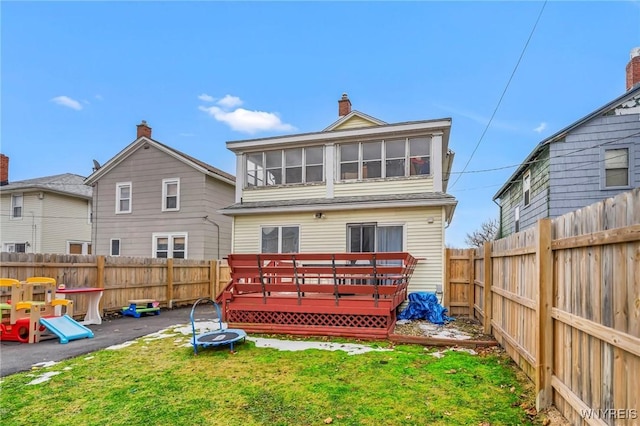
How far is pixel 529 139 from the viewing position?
55.6 feet

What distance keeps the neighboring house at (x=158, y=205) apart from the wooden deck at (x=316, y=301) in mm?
8017

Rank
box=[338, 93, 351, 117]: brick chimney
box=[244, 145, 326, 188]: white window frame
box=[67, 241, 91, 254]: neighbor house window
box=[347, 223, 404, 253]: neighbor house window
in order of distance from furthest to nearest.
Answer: box=[67, 241, 91, 254]: neighbor house window, box=[338, 93, 351, 117]: brick chimney, box=[244, 145, 326, 188]: white window frame, box=[347, 223, 404, 253]: neighbor house window

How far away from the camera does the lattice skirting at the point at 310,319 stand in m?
7.29

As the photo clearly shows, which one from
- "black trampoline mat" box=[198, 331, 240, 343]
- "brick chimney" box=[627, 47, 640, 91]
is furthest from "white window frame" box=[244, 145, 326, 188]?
"brick chimney" box=[627, 47, 640, 91]

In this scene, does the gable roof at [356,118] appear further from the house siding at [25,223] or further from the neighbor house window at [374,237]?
the house siding at [25,223]

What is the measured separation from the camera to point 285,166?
40.4 feet

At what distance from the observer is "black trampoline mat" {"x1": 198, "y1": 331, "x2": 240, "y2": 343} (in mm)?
6145

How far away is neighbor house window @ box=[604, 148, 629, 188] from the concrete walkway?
40.8 feet

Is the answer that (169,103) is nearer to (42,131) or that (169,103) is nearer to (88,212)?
(42,131)

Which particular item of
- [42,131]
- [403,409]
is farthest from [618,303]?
[42,131]

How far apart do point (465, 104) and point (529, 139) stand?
11.7 ft

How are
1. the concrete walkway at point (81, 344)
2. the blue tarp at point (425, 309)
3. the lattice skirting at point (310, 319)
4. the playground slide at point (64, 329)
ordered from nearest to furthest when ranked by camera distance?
the concrete walkway at point (81, 344)
the playground slide at point (64, 329)
the lattice skirting at point (310, 319)
the blue tarp at point (425, 309)

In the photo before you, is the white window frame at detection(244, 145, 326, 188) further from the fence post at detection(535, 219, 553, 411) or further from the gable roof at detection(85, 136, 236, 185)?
the fence post at detection(535, 219, 553, 411)

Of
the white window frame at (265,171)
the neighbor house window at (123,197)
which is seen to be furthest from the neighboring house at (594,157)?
the neighbor house window at (123,197)
